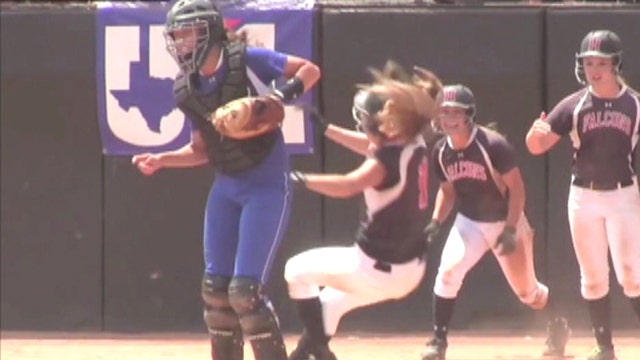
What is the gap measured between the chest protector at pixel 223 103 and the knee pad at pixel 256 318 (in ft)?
2.11

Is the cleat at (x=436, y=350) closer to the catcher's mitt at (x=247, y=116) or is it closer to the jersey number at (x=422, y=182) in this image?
the jersey number at (x=422, y=182)

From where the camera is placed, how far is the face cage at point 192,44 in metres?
8.46

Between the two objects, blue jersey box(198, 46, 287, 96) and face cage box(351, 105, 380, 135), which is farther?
blue jersey box(198, 46, 287, 96)

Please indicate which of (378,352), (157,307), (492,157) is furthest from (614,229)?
(157,307)

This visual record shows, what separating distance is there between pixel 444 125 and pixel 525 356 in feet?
5.78

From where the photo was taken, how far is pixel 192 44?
847cm

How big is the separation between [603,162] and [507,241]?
2.60 ft

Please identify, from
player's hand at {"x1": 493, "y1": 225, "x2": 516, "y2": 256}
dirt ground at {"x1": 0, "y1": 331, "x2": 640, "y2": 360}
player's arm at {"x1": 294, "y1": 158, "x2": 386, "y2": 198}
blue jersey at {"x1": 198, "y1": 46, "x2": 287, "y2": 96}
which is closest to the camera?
player's arm at {"x1": 294, "y1": 158, "x2": 386, "y2": 198}

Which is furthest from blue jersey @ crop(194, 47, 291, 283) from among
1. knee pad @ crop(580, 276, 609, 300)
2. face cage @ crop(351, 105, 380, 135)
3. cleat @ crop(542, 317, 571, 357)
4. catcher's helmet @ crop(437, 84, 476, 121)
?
cleat @ crop(542, 317, 571, 357)

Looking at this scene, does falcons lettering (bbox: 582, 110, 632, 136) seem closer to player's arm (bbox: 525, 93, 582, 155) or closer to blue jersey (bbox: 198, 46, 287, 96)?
player's arm (bbox: 525, 93, 582, 155)

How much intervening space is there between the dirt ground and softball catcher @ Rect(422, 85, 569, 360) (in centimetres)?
70

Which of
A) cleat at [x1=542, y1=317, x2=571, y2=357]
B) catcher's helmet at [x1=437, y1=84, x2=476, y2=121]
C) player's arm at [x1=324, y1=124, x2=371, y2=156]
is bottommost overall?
cleat at [x1=542, y1=317, x2=571, y2=357]

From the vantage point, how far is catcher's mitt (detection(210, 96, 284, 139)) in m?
8.12

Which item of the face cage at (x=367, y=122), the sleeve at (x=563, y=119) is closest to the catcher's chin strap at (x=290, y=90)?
the face cage at (x=367, y=122)
